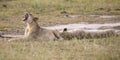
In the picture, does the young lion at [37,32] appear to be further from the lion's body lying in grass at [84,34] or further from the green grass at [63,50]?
the green grass at [63,50]

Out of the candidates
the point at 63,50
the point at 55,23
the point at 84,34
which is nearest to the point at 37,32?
the point at 84,34

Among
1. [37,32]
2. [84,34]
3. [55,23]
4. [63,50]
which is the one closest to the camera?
[63,50]

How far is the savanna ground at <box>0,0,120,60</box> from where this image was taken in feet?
29.1

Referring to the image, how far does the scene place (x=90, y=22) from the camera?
16812 millimetres

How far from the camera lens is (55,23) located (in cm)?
1631

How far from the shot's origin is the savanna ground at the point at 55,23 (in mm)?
8875

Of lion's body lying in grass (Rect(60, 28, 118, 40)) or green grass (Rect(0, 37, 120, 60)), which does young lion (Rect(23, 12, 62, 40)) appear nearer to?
lion's body lying in grass (Rect(60, 28, 118, 40))

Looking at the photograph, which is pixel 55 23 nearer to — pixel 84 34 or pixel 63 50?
pixel 84 34

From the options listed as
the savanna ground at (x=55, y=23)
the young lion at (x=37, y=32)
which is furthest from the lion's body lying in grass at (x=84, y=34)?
the savanna ground at (x=55, y=23)

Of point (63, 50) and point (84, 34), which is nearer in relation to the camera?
point (63, 50)

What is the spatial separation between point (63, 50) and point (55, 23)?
659 cm

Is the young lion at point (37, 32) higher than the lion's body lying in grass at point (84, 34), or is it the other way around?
the young lion at point (37, 32)

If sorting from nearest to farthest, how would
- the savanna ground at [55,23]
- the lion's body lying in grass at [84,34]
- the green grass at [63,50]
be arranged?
the green grass at [63,50] → the savanna ground at [55,23] → the lion's body lying in grass at [84,34]

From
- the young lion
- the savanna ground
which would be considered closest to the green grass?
the savanna ground
